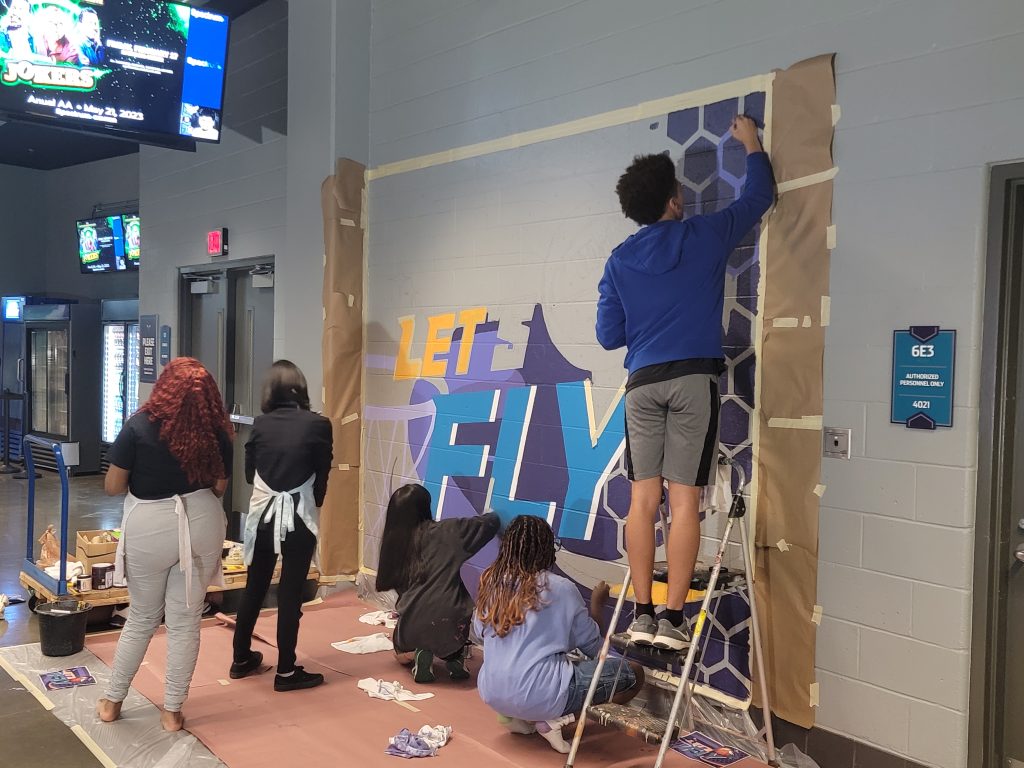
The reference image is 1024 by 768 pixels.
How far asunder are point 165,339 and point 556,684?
19.8 feet

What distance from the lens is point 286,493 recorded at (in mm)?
4008

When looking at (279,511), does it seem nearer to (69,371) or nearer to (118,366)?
(118,366)

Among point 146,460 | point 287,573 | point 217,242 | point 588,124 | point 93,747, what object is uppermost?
point 588,124

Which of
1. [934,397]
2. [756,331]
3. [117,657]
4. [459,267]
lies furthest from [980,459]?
[117,657]

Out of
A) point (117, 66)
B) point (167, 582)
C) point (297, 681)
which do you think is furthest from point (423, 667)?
point (117, 66)

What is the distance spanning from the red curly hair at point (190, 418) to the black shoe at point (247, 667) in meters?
Result: 1.15

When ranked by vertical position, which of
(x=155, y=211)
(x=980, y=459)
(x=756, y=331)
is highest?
(x=155, y=211)

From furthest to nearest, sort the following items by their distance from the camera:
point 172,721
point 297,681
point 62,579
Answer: point 62,579, point 297,681, point 172,721

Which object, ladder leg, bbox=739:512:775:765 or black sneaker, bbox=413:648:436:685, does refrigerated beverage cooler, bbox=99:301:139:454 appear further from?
ladder leg, bbox=739:512:775:765

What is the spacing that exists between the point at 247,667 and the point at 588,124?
3.14 meters

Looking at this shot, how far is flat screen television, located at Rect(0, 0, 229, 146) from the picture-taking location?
5.00 meters

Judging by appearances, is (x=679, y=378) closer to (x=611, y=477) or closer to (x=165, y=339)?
(x=611, y=477)

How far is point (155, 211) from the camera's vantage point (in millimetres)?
8258

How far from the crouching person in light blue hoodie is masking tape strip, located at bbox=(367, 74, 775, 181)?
1933mm
